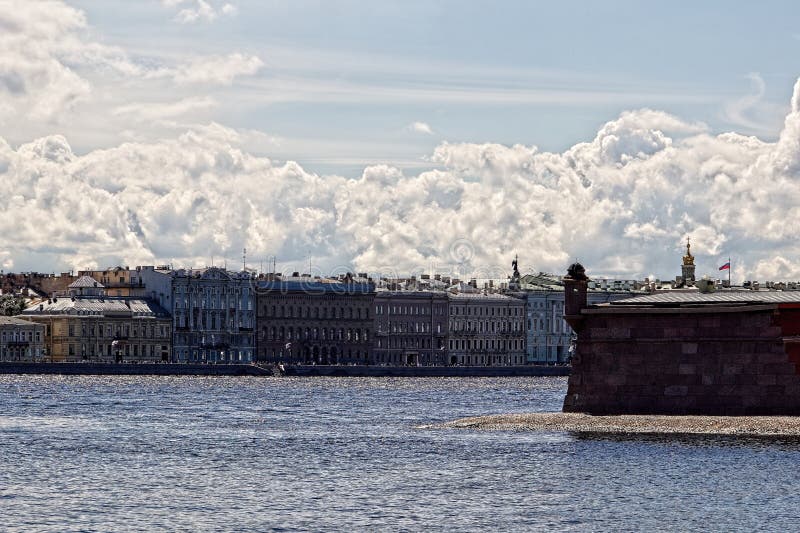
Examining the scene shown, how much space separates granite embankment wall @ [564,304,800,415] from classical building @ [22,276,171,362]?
93.3 meters

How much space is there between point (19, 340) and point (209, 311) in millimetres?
18709

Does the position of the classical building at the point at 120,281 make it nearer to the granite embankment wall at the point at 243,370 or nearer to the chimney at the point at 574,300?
the granite embankment wall at the point at 243,370

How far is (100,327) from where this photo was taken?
151m

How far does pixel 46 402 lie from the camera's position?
87562mm

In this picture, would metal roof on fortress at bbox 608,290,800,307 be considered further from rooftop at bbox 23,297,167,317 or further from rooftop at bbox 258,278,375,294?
rooftop at bbox 258,278,375,294

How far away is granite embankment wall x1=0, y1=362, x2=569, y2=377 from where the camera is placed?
132 m

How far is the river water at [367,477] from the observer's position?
3981 centimetres

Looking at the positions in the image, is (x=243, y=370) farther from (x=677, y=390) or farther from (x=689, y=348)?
(x=689, y=348)

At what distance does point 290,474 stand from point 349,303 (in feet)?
388

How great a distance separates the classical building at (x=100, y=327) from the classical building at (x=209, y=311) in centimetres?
154

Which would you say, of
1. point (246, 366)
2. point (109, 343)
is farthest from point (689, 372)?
point (109, 343)

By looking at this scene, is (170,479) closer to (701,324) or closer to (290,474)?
(290,474)

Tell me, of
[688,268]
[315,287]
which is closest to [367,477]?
[688,268]

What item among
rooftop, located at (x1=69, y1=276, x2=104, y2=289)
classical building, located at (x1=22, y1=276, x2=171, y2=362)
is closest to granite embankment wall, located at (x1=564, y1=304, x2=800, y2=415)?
classical building, located at (x1=22, y1=276, x2=171, y2=362)
